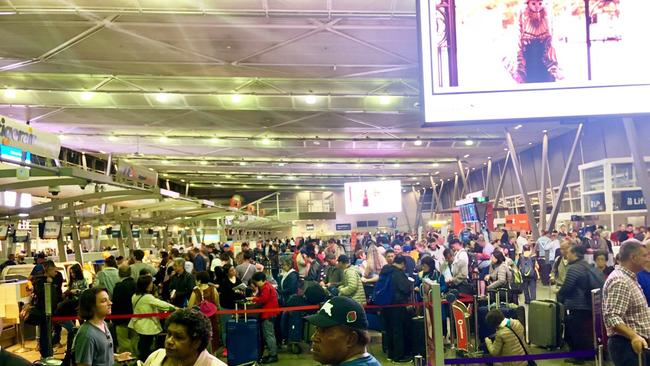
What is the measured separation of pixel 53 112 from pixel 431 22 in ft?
47.6

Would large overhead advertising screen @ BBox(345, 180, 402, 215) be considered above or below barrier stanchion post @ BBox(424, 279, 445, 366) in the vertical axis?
above

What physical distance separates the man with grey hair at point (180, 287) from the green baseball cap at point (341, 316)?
7795 millimetres

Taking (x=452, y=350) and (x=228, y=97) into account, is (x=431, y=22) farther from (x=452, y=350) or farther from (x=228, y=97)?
(x=228, y=97)

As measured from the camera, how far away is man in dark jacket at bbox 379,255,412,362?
26.7 ft

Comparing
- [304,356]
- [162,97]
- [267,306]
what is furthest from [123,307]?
[162,97]

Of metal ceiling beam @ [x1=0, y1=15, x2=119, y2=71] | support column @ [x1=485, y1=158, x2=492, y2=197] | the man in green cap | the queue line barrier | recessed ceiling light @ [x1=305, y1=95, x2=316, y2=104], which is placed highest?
metal ceiling beam @ [x1=0, y1=15, x2=119, y2=71]

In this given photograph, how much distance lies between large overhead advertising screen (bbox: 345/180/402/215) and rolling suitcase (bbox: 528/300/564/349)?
14.7 m

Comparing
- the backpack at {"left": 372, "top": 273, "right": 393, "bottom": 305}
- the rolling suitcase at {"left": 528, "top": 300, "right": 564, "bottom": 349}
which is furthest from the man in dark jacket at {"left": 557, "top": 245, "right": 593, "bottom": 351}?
the backpack at {"left": 372, "top": 273, "right": 393, "bottom": 305}

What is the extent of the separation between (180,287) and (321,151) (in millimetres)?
15595

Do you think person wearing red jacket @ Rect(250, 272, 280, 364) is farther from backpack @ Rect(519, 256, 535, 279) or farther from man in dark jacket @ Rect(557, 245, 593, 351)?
backpack @ Rect(519, 256, 535, 279)

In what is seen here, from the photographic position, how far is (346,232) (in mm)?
46281

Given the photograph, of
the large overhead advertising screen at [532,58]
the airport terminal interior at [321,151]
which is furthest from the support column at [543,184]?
the large overhead advertising screen at [532,58]

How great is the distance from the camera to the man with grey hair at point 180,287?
9.53 m

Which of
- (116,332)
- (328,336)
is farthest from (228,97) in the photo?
(328,336)
